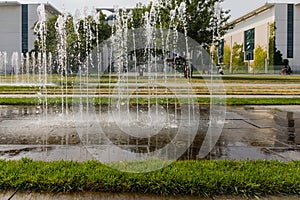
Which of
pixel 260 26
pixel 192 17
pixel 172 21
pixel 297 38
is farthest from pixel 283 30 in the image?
pixel 172 21

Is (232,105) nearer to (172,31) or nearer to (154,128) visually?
(154,128)

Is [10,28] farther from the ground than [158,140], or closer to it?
farther from the ground

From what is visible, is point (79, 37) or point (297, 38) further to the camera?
point (297, 38)

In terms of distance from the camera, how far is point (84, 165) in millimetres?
4605

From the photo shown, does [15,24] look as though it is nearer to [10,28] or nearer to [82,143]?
[10,28]

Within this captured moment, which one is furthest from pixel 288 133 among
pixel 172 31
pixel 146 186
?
pixel 172 31

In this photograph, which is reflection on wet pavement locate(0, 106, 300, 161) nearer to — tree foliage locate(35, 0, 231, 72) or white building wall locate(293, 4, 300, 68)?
tree foliage locate(35, 0, 231, 72)

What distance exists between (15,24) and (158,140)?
2857 inches

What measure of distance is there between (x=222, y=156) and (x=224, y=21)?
32.7 metres

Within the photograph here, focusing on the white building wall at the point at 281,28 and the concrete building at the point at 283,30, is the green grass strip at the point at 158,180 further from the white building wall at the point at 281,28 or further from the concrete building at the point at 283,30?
the white building wall at the point at 281,28

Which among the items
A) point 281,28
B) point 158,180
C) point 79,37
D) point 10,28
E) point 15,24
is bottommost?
point 158,180

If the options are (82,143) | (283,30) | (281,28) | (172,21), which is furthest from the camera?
(283,30)

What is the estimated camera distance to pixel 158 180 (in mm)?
4094

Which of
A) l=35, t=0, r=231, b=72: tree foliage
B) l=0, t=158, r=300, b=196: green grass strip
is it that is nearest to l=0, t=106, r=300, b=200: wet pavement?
l=0, t=158, r=300, b=196: green grass strip
